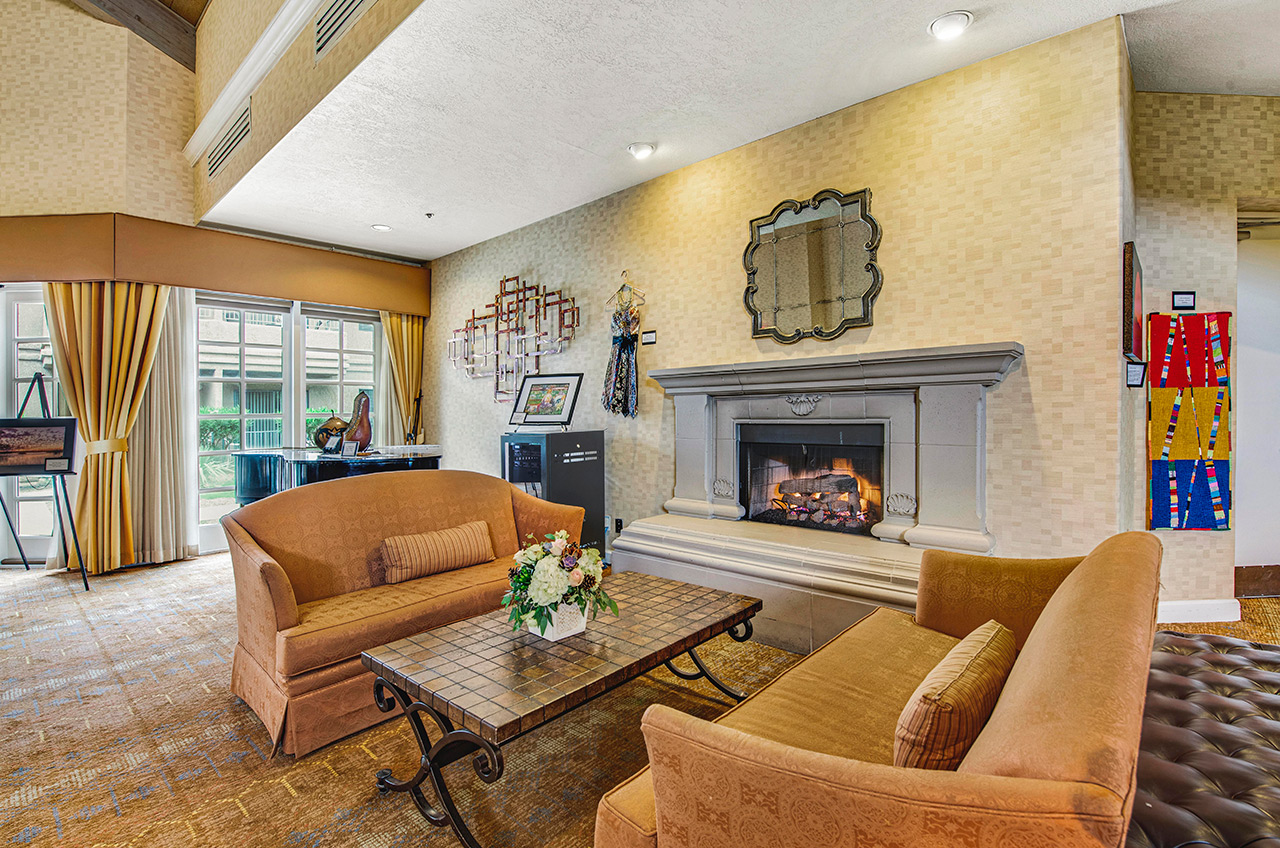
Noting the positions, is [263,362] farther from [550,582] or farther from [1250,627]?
[1250,627]

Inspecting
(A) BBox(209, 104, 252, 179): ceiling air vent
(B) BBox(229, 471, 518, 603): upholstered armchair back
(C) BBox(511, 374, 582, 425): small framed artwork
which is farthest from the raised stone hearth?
(A) BBox(209, 104, 252, 179): ceiling air vent

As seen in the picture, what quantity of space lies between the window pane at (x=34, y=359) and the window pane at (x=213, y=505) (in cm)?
147

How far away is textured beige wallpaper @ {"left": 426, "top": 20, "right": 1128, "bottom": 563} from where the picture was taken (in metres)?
2.72

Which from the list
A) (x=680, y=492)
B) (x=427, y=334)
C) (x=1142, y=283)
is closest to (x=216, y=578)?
(x=427, y=334)

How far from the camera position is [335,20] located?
3168mm

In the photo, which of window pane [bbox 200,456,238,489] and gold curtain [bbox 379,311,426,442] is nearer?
window pane [bbox 200,456,238,489]

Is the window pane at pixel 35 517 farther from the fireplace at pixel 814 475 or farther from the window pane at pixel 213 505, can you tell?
the fireplace at pixel 814 475

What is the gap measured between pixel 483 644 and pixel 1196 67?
447 cm

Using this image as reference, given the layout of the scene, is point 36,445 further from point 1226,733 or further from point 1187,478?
point 1187,478

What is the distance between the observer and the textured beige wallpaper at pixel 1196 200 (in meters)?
3.48

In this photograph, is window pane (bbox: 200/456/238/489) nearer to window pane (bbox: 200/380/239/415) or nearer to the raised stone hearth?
window pane (bbox: 200/380/239/415)

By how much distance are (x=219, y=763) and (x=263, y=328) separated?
4.61 meters

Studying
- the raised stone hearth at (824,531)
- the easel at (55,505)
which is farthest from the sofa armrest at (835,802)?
the easel at (55,505)

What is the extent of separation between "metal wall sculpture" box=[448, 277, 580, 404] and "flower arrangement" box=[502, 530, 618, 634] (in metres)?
3.18
